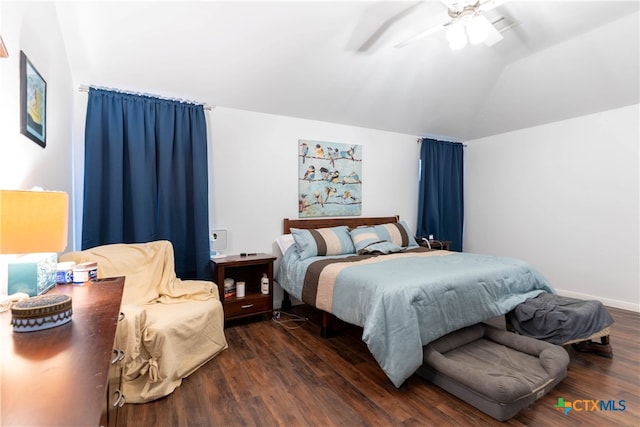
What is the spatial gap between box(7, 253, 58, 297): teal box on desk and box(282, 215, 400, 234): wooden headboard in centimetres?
245

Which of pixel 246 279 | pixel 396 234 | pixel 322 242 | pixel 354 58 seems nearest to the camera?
pixel 354 58

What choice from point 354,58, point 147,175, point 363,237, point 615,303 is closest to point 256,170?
point 147,175

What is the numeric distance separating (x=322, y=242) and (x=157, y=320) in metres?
1.75

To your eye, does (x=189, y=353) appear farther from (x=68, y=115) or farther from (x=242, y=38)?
(x=242, y=38)

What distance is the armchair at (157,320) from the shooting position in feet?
6.25

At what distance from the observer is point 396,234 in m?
3.93

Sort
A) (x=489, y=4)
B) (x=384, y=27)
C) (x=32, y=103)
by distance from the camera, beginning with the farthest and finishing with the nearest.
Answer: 1. (x=384, y=27)
2. (x=489, y=4)
3. (x=32, y=103)

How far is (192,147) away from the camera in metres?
3.09

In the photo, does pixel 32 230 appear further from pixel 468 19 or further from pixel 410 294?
pixel 468 19

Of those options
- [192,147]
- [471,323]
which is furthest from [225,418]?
[192,147]

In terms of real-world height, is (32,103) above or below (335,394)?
above

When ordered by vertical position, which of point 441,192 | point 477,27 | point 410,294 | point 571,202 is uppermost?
point 477,27

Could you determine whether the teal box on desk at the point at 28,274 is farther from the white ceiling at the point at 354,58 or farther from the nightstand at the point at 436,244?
the nightstand at the point at 436,244

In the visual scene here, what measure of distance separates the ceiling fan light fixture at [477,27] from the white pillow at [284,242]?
2470mm
